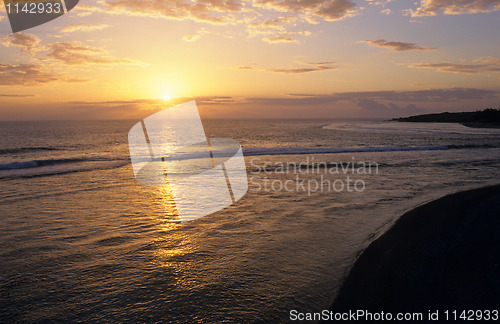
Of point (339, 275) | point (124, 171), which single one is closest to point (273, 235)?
point (339, 275)

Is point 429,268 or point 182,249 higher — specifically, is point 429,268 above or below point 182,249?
above

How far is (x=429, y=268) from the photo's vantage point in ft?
17.0

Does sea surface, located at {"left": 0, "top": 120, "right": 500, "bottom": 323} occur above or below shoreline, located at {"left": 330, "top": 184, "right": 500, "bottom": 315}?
Result: below

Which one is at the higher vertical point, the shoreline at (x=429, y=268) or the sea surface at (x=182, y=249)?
the shoreline at (x=429, y=268)

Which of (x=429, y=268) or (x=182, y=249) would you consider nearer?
(x=429, y=268)

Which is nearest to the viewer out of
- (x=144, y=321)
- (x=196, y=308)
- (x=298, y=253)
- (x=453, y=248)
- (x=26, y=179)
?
(x=144, y=321)

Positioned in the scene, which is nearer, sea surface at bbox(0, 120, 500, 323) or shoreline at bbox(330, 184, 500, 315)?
shoreline at bbox(330, 184, 500, 315)

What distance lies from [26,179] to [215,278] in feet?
50.6

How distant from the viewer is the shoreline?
168 inches

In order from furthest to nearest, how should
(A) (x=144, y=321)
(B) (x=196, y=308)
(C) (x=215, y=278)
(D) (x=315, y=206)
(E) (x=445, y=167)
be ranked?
(E) (x=445, y=167) < (D) (x=315, y=206) < (C) (x=215, y=278) < (B) (x=196, y=308) < (A) (x=144, y=321)

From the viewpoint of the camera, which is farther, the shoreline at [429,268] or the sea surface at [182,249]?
the sea surface at [182,249]

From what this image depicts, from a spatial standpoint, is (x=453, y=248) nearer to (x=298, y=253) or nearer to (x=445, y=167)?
(x=298, y=253)

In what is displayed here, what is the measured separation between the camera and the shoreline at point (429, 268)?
14.0 feet

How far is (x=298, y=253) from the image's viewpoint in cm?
633
